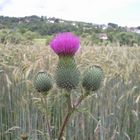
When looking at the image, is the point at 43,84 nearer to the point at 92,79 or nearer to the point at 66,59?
the point at 66,59

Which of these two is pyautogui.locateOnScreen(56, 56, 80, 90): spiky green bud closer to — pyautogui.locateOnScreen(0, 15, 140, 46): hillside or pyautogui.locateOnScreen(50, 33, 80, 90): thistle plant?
pyautogui.locateOnScreen(50, 33, 80, 90): thistle plant

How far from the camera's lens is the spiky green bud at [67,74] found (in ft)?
5.52

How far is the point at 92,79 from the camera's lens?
1.68 metres

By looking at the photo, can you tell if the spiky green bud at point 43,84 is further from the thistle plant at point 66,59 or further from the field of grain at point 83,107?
the field of grain at point 83,107

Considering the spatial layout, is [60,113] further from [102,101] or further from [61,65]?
[61,65]

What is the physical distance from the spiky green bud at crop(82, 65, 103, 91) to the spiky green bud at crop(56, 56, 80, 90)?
0.04 m

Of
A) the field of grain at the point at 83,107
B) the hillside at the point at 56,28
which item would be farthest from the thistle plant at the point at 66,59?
the hillside at the point at 56,28

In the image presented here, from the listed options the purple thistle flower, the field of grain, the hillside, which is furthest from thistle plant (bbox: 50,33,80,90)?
the hillside

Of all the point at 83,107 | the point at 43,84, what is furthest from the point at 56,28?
the point at 43,84

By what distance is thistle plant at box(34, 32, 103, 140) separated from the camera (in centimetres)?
165

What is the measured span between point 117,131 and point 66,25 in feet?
28.9

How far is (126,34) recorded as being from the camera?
14602mm

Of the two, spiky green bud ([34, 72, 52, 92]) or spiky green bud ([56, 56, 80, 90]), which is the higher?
spiky green bud ([56, 56, 80, 90])

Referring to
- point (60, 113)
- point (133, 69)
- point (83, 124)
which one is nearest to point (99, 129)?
point (83, 124)
